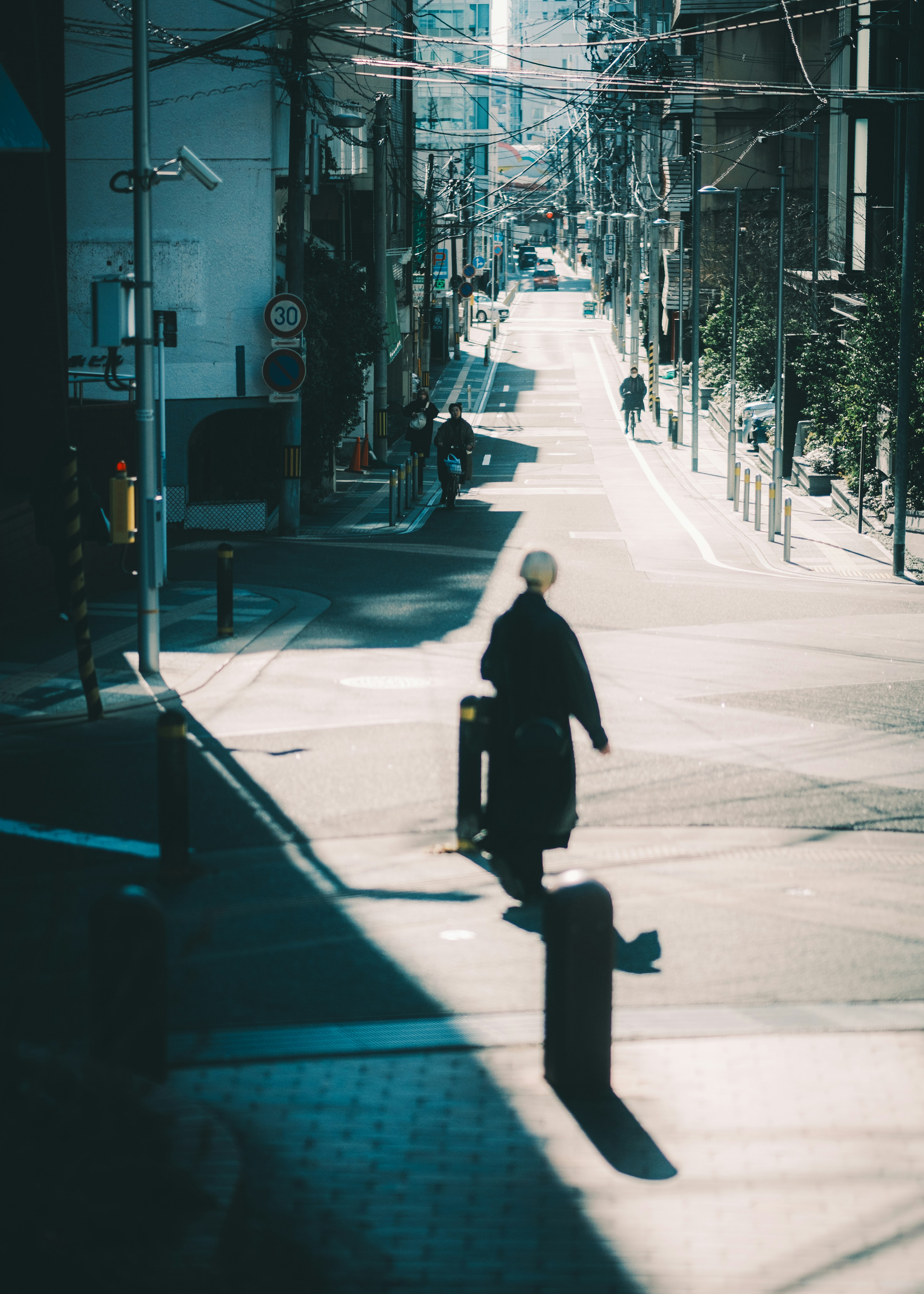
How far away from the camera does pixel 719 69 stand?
63.8 metres

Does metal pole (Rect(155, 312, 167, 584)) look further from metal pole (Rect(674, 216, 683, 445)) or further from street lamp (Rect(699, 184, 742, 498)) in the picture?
metal pole (Rect(674, 216, 683, 445))

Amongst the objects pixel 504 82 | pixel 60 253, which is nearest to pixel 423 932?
pixel 60 253

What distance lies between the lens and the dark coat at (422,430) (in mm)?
32438

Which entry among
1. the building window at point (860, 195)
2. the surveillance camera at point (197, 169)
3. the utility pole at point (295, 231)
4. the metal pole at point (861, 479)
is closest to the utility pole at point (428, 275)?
the building window at point (860, 195)

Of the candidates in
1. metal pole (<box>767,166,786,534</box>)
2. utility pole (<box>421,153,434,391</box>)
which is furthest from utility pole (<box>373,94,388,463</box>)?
utility pole (<box>421,153,434,391</box>)

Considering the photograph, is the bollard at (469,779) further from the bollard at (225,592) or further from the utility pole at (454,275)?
the utility pole at (454,275)

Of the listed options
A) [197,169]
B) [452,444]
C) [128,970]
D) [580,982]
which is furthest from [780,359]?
[128,970]

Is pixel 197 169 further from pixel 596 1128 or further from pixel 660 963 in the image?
pixel 596 1128

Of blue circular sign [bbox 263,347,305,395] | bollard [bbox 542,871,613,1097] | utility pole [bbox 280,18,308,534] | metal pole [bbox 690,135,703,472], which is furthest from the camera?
metal pole [bbox 690,135,703,472]

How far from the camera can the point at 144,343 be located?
42.3ft

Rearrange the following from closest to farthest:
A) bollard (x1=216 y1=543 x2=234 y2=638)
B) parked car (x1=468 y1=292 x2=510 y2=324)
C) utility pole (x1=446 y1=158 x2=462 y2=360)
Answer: bollard (x1=216 y1=543 x2=234 y2=638) → utility pole (x1=446 y1=158 x2=462 y2=360) → parked car (x1=468 y1=292 x2=510 y2=324)

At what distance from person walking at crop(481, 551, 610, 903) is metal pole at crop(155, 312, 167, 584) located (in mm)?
6433

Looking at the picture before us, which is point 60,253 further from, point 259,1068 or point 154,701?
point 259,1068

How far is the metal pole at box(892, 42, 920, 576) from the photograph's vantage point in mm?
20688
